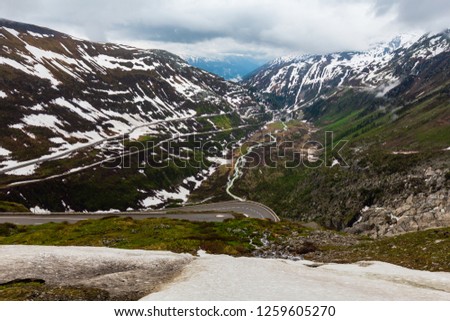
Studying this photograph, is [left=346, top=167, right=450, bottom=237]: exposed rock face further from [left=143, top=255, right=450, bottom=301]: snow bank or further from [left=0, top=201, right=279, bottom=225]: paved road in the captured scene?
[left=143, top=255, right=450, bottom=301]: snow bank

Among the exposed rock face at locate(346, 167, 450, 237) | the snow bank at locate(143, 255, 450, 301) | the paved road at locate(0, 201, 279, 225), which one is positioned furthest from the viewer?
the exposed rock face at locate(346, 167, 450, 237)

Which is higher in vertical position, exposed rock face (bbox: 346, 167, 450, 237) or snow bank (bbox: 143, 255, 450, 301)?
snow bank (bbox: 143, 255, 450, 301)

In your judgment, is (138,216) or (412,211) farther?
(412,211)

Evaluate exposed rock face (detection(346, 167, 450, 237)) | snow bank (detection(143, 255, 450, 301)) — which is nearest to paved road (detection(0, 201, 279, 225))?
exposed rock face (detection(346, 167, 450, 237))

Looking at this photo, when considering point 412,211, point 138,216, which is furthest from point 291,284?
point 412,211

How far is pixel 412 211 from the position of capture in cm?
14650

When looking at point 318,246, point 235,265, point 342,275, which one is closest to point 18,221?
point 318,246

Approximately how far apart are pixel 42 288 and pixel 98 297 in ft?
11.8

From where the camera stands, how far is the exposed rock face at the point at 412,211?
13400 centimetres

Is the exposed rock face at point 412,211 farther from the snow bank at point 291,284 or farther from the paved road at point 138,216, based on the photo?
the snow bank at point 291,284

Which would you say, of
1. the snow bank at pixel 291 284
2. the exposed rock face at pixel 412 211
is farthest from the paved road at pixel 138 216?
the snow bank at pixel 291 284

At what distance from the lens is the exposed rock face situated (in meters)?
134

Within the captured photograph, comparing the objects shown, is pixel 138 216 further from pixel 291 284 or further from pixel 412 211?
pixel 412 211
